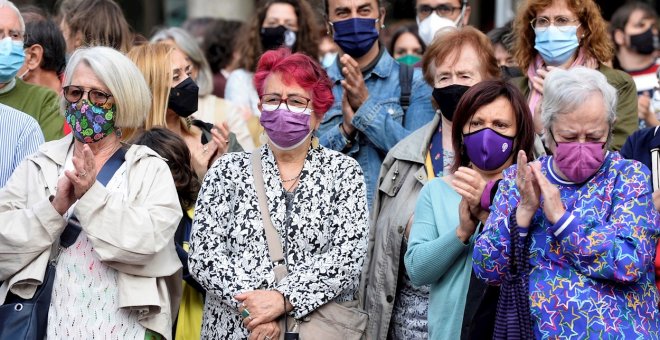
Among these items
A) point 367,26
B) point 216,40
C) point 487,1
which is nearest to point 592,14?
point 367,26

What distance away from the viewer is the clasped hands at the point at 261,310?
17.2 ft

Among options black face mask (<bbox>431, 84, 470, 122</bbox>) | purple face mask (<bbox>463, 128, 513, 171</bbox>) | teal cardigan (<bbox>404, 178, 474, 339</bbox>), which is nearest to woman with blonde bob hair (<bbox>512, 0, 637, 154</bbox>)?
black face mask (<bbox>431, 84, 470, 122</bbox>)

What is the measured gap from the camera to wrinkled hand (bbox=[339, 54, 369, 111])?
670 centimetres

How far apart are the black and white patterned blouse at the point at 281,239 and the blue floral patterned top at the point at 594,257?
0.77 meters

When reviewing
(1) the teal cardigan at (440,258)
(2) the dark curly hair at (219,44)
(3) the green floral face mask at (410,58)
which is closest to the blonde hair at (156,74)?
(1) the teal cardigan at (440,258)

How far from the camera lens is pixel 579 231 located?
461 centimetres

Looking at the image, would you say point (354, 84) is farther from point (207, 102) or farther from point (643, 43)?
point (643, 43)

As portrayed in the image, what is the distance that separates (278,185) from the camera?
5.55 metres

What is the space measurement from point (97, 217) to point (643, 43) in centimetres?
566

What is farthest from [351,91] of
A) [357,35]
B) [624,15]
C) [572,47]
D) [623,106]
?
[624,15]

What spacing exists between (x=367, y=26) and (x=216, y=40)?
373 centimetres

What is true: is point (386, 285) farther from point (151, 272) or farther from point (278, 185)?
point (151, 272)

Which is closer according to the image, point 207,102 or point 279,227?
point 279,227

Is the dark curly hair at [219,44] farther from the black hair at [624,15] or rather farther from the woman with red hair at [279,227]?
the woman with red hair at [279,227]
